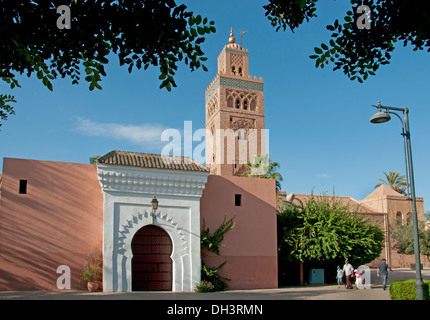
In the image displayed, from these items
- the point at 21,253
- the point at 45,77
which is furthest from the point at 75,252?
the point at 45,77

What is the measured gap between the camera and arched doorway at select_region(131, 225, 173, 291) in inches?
664

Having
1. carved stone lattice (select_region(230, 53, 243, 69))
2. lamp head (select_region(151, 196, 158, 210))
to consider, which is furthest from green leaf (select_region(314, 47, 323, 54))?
carved stone lattice (select_region(230, 53, 243, 69))

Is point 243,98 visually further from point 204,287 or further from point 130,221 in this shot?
point 204,287

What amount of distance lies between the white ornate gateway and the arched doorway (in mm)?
39

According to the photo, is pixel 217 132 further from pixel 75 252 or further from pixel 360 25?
pixel 360 25

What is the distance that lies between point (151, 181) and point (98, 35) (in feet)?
38.3

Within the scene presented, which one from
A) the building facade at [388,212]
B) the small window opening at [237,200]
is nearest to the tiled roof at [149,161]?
the small window opening at [237,200]

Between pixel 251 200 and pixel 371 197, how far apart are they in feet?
87.0

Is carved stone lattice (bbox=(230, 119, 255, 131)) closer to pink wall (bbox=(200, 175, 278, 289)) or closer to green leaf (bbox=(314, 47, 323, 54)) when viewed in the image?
pink wall (bbox=(200, 175, 278, 289))

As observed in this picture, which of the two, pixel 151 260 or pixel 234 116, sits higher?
pixel 234 116

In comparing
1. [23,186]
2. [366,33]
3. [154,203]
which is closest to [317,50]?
[366,33]

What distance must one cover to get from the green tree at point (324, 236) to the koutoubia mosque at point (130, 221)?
4.88 ft

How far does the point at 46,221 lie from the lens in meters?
15.6

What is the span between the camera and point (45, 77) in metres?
5.54
